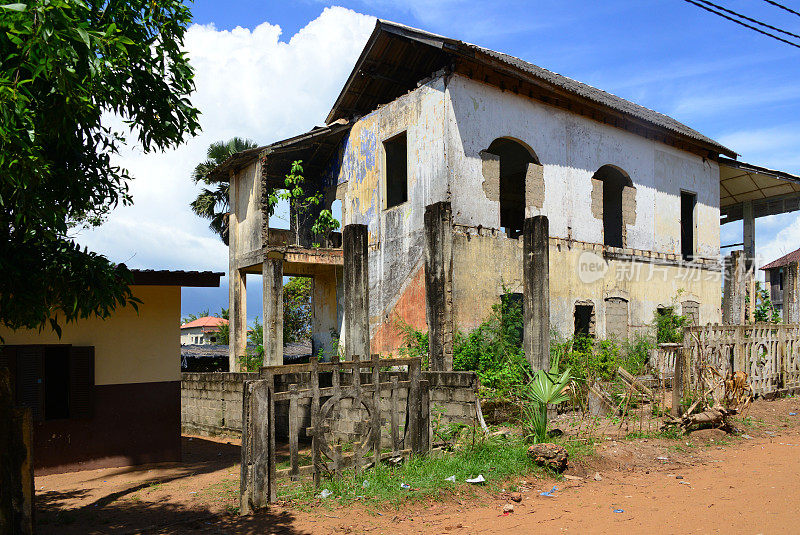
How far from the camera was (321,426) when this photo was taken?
7.38 m

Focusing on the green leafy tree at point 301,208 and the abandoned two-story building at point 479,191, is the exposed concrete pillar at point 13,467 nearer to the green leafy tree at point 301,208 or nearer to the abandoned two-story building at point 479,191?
the abandoned two-story building at point 479,191

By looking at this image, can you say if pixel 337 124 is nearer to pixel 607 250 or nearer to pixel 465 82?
pixel 465 82

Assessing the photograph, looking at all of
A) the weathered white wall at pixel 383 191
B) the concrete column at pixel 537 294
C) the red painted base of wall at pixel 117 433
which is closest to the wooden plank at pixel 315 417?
the red painted base of wall at pixel 117 433

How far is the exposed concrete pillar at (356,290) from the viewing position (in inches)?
473

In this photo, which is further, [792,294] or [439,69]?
[792,294]

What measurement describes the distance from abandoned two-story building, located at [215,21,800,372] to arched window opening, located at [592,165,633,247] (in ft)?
0.21

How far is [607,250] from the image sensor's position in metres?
17.8

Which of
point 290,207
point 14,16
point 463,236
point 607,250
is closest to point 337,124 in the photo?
point 290,207

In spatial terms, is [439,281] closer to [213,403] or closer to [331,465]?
[331,465]

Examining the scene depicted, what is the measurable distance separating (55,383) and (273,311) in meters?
6.39

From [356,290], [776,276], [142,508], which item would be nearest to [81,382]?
[142,508]

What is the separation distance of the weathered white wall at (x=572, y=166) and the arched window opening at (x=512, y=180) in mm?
1435

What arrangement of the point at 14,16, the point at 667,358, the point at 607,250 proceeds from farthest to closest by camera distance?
the point at 607,250 < the point at 667,358 < the point at 14,16

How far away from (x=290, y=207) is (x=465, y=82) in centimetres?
718
